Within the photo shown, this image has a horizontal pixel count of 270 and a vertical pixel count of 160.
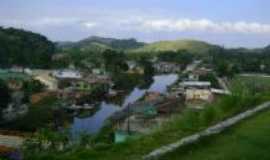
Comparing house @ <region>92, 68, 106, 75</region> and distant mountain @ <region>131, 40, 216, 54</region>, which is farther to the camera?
distant mountain @ <region>131, 40, 216, 54</region>

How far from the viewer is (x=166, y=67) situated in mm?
68375

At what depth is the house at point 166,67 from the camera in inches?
2598

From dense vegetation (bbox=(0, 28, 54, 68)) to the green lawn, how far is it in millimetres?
43435

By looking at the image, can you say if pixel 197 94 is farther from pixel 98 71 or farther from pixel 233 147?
pixel 98 71

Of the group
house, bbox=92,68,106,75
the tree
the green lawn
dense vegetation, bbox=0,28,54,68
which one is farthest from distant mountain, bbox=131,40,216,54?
the green lawn

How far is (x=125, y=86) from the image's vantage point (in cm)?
4506

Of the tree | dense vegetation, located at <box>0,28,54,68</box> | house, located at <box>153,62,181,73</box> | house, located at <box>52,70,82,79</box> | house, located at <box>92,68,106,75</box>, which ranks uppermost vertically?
dense vegetation, located at <box>0,28,54,68</box>

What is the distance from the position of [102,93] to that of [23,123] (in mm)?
15759

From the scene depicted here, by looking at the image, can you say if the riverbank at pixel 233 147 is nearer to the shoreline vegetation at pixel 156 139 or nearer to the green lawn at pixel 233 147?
the green lawn at pixel 233 147

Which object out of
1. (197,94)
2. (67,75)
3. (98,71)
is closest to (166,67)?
(98,71)

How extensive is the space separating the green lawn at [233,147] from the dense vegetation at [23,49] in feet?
143

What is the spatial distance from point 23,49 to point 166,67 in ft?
82.0

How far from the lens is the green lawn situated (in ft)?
14.5

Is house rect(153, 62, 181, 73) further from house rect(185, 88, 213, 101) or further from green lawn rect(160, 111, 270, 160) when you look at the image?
green lawn rect(160, 111, 270, 160)
